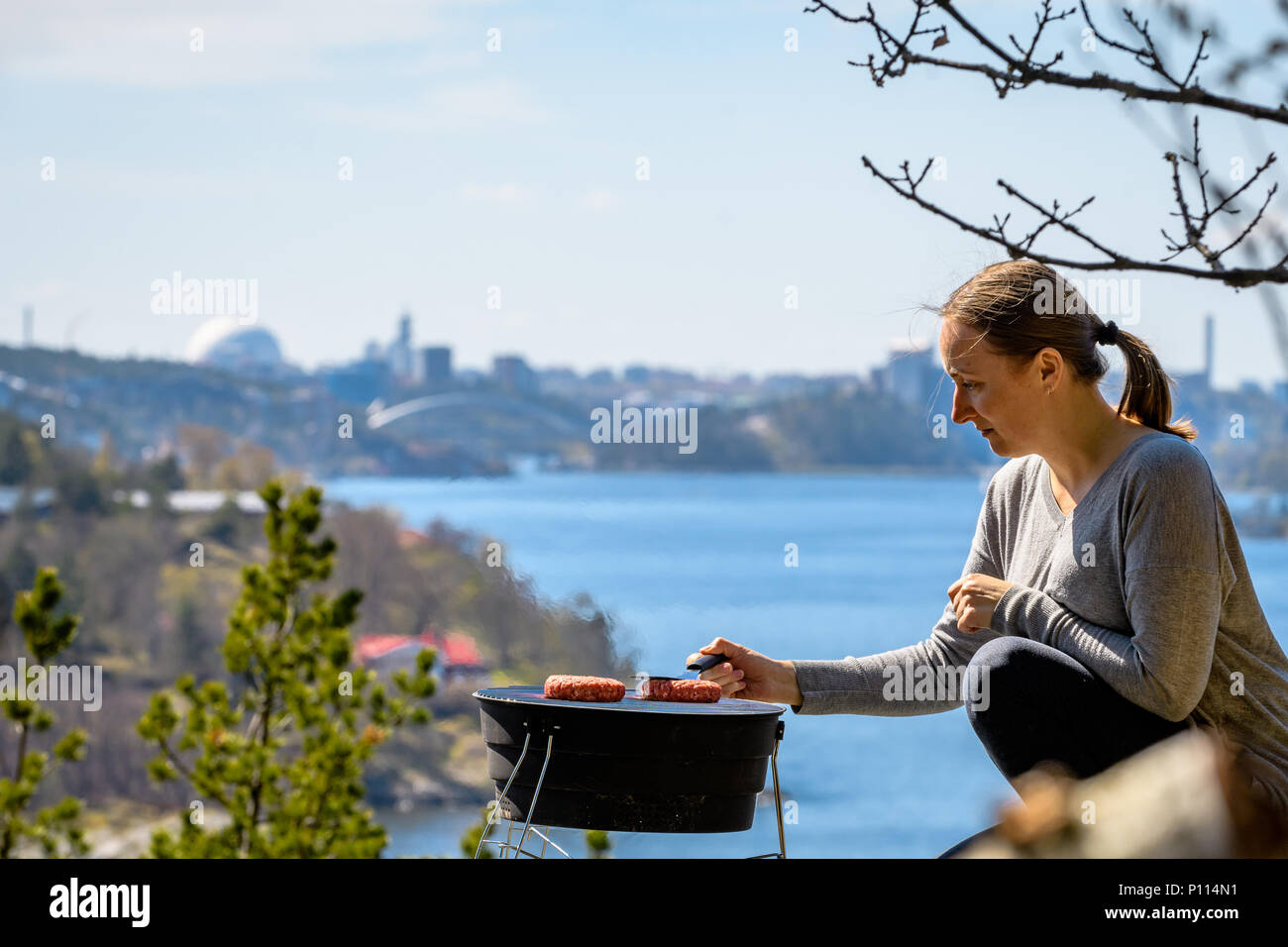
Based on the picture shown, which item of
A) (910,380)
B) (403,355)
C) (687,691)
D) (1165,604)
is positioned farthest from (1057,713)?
(403,355)

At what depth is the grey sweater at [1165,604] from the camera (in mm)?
1973

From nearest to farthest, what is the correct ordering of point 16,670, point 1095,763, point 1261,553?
1. point 1095,763
2. point 16,670
3. point 1261,553

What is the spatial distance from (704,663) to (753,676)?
0.12m

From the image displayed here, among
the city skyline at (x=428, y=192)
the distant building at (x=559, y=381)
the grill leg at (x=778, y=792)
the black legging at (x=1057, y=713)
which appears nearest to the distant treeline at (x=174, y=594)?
the city skyline at (x=428, y=192)

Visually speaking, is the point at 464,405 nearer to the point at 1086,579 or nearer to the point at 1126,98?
the point at 1086,579

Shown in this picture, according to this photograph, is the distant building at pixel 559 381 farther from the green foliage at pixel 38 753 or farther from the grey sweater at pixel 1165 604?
the grey sweater at pixel 1165 604

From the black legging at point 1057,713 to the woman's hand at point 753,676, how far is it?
1.44 ft

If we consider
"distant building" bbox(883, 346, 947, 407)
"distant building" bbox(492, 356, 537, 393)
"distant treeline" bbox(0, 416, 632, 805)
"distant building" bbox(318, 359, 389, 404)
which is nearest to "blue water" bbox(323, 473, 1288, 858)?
"distant treeline" bbox(0, 416, 632, 805)

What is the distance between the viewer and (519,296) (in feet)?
163

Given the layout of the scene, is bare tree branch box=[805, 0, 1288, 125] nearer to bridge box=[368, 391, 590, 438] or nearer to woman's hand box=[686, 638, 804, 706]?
woman's hand box=[686, 638, 804, 706]

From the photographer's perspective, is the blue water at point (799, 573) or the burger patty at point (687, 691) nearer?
the burger patty at point (687, 691)

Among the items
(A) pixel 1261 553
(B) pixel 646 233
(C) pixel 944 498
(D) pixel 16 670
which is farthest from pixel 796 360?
(D) pixel 16 670

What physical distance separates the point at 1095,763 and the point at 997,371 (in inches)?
23.6
